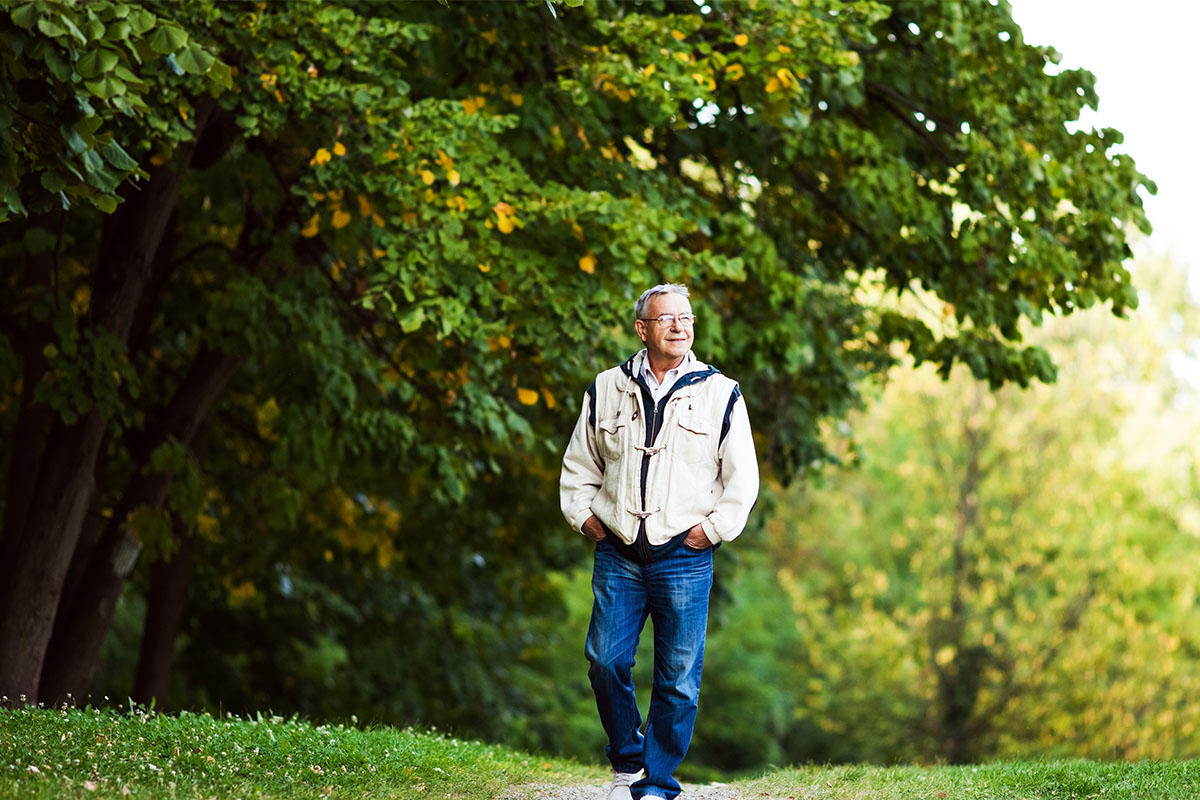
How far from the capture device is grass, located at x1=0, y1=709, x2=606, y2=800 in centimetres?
535

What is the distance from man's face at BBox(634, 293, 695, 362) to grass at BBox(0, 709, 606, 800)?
7.05ft

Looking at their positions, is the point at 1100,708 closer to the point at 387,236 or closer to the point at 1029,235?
the point at 1029,235

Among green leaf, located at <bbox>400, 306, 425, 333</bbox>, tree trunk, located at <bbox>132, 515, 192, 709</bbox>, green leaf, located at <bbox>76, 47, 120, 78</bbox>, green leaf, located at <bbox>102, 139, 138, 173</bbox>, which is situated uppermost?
green leaf, located at <bbox>76, 47, 120, 78</bbox>

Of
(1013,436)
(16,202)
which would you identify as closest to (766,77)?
(16,202)

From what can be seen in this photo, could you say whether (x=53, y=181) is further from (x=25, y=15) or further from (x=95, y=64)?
(x=25, y=15)

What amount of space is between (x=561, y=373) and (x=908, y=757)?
1669 centimetres

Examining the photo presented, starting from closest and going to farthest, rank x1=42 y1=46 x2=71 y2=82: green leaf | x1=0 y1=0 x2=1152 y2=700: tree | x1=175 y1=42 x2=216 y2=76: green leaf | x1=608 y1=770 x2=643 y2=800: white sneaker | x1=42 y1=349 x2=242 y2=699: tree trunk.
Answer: x1=42 y1=46 x2=71 y2=82: green leaf → x1=608 y1=770 x2=643 y2=800: white sneaker → x1=175 y1=42 x2=216 y2=76: green leaf → x1=0 y1=0 x2=1152 y2=700: tree → x1=42 y1=349 x2=242 y2=699: tree trunk

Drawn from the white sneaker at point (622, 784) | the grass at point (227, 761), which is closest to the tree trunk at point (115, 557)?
the grass at point (227, 761)

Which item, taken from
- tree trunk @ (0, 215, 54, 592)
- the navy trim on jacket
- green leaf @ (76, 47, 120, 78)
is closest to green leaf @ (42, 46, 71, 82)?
green leaf @ (76, 47, 120, 78)

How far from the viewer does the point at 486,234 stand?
8.16m

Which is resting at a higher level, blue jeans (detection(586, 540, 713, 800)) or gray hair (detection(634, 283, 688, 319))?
gray hair (detection(634, 283, 688, 319))

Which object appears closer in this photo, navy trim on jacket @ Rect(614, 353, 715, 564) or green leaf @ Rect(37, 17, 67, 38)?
green leaf @ Rect(37, 17, 67, 38)

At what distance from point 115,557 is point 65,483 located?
1.39 metres

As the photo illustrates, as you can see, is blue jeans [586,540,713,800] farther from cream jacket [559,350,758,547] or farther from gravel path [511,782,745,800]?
gravel path [511,782,745,800]
